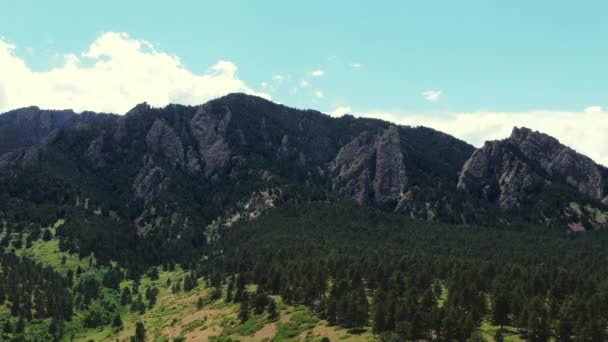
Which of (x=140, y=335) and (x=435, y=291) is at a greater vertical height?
(x=435, y=291)

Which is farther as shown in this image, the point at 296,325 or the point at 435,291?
the point at 435,291

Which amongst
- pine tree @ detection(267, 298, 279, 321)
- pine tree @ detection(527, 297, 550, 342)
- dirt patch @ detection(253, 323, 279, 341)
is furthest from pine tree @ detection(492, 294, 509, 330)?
pine tree @ detection(267, 298, 279, 321)

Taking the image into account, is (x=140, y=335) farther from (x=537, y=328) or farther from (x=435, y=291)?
(x=537, y=328)

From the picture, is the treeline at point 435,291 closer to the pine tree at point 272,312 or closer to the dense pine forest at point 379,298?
the dense pine forest at point 379,298

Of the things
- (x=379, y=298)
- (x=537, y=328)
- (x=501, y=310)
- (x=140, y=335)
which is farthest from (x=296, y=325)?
(x=140, y=335)

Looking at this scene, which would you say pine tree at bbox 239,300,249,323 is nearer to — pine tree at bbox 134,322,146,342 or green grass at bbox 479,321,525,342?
pine tree at bbox 134,322,146,342

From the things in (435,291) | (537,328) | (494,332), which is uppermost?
(537,328)

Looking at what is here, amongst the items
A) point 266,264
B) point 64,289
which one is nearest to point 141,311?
point 64,289

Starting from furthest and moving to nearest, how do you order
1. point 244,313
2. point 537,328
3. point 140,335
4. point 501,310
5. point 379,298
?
point 140,335
point 244,313
point 379,298
point 501,310
point 537,328

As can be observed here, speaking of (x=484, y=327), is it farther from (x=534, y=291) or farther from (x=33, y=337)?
(x=33, y=337)

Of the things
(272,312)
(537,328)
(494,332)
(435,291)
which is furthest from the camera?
(435,291)

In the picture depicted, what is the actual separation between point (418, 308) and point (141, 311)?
11808 cm

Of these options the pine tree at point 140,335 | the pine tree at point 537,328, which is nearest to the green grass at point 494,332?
the pine tree at point 537,328

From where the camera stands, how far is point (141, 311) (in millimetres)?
183375
